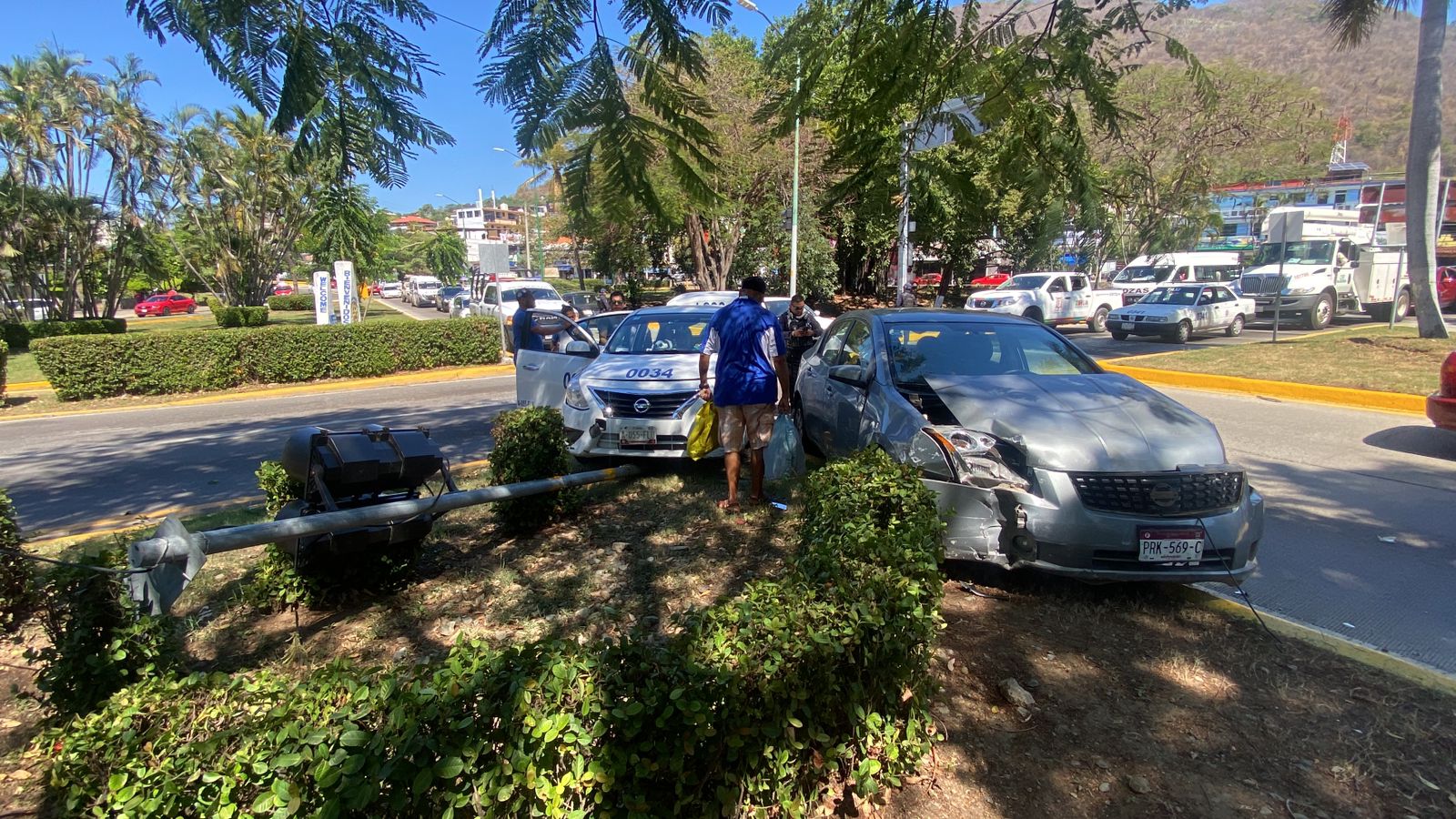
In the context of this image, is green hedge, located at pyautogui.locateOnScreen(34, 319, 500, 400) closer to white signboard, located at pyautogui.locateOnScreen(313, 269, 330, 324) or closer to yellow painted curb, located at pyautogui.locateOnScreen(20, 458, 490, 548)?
white signboard, located at pyautogui.locateOnScreen(313, 269, 330, 324)

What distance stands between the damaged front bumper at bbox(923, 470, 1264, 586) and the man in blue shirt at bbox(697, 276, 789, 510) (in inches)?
75.7

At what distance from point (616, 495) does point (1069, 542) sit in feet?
11.5

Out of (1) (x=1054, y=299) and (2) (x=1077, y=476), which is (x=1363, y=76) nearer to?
(1) (x=1054, y=299)

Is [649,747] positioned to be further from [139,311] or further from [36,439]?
[139,311]

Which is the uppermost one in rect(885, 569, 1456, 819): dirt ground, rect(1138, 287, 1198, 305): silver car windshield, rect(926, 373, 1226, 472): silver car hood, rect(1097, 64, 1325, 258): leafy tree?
rect(1097, 64, 1325, 258): leafy tree

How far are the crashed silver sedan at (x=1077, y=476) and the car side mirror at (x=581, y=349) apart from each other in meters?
3.86

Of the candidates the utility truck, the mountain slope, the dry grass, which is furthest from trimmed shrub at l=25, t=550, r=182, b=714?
the utility truck

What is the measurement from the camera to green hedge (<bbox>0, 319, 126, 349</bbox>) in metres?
22.9

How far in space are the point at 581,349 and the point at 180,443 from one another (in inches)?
233

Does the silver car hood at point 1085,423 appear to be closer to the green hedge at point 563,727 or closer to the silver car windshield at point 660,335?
the green hedge at point 563,727

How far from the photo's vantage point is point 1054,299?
23.8 metres

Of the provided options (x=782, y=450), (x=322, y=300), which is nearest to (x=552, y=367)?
(x=782, y=450)

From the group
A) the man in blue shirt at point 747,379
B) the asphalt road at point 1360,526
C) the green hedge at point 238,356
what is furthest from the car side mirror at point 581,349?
the green hedge at point 238,356

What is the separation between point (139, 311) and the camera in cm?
4491
